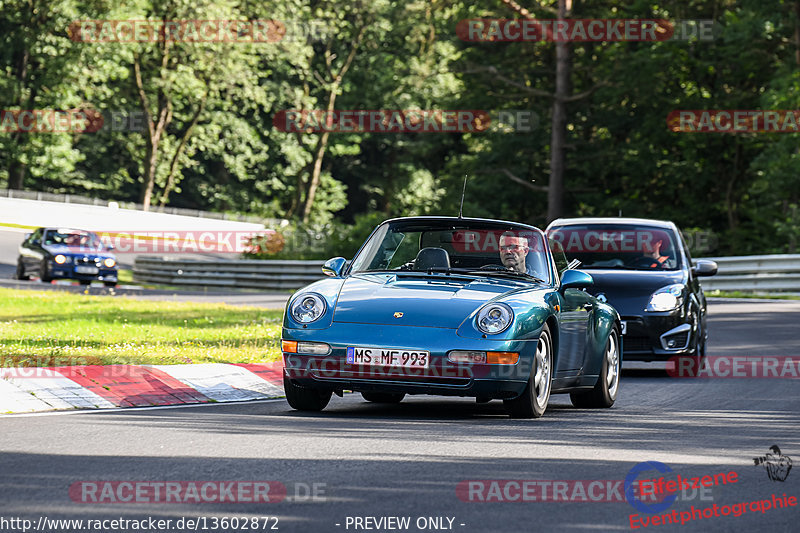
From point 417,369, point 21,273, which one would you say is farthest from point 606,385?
point 21,273

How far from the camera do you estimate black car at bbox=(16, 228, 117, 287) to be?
34000 millimetres

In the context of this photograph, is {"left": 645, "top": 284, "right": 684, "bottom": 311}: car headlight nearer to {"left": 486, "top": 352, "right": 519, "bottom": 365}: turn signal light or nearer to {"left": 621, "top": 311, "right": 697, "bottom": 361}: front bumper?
{"left": 621, "top": 311, "right": 697, "bottom": 361}: front bumper

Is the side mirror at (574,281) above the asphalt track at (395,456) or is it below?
above

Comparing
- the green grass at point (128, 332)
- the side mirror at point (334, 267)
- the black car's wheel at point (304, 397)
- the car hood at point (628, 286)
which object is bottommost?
the green grass at point (128, 332)

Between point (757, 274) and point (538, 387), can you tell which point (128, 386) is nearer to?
point (538, 387)

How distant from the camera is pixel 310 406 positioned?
373 inches

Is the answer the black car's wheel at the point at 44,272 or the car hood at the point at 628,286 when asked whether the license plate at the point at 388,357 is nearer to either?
the car hood at the point at 628,286

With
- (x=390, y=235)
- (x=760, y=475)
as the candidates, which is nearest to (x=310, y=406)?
(x=390, y=235)

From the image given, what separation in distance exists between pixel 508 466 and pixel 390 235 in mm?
3707

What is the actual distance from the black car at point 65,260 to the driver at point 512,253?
2544 centimetres

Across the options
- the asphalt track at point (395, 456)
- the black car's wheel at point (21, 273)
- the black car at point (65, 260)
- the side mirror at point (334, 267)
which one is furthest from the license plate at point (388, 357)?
the black car's wheel at point (21, 273)

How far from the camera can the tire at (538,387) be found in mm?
9117

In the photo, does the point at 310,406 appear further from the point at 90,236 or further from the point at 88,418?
the point at 90,236

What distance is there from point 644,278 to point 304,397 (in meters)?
5.97
